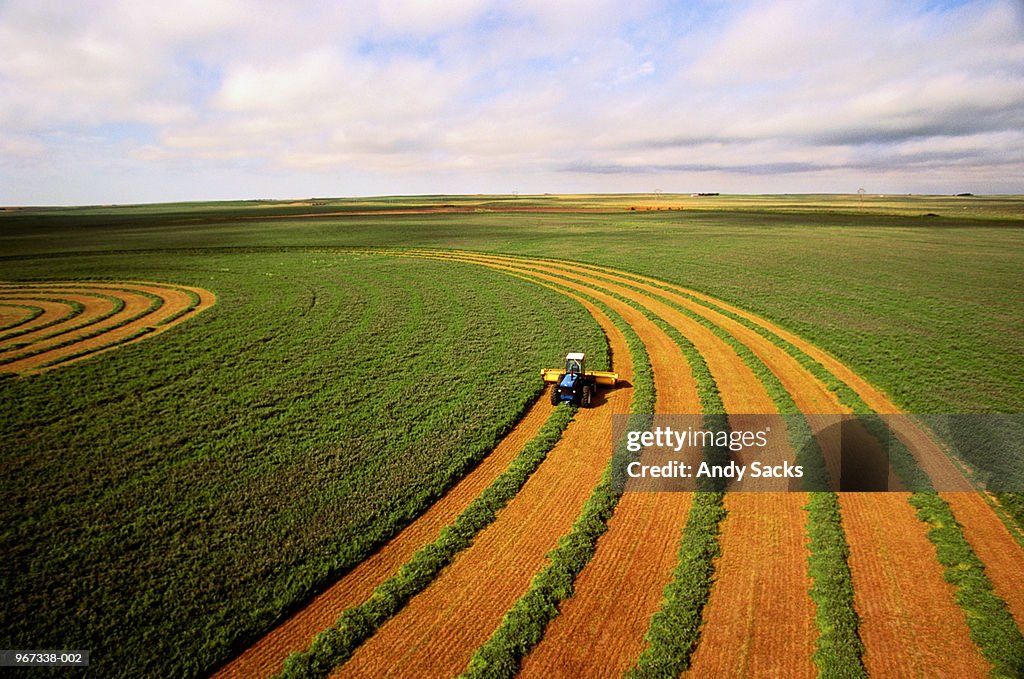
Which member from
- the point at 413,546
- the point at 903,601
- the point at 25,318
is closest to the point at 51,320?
the point at 25,318

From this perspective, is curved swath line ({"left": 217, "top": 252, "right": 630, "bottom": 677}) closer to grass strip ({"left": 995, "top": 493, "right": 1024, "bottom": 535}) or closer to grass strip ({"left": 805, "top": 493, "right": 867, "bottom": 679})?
grass strip ({"left": 805, "top": 493, "right": 867, "bottom": 679})

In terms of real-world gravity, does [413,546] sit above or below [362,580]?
above

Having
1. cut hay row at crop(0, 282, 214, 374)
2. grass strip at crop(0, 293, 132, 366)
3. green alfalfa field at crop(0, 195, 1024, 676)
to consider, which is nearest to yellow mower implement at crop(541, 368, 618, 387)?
green alfalfa field at crop(0, 195, 1024, 676)

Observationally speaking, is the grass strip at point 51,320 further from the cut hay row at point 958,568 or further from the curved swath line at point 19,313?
the cut hay row at point 958,568

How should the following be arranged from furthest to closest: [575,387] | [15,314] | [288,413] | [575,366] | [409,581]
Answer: [15,314] < [575,366] < [575,387] < [288,413] < [409,581]

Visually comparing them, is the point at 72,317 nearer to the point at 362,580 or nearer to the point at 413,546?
the point at 362,580

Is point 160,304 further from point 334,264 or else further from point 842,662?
point 842,662
